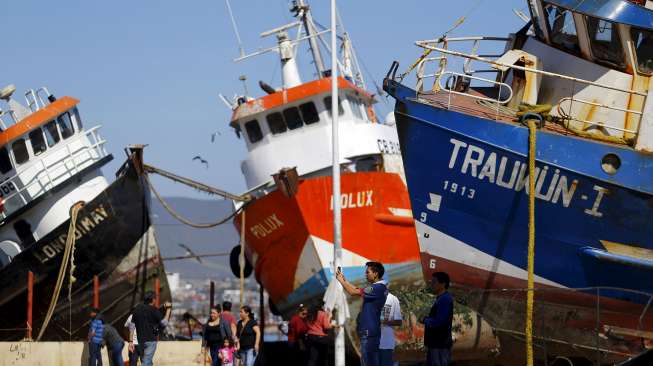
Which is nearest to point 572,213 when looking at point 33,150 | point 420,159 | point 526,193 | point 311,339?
point 526,193

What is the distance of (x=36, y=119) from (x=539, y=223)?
13820 mm

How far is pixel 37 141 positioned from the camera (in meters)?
26.4

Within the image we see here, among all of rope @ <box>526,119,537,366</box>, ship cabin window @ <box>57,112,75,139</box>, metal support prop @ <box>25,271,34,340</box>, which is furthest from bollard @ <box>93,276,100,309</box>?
rope @ <box>526,119,537,366</box>

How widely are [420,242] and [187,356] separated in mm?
5008

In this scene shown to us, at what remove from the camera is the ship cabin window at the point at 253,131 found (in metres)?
27.8

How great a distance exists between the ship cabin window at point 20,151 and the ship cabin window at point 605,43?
13.9m

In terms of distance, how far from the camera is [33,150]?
2630cm

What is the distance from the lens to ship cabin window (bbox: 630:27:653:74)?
1620 centimetres

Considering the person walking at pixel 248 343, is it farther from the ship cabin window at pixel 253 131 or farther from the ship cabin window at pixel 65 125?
the ship cabin window at pixel 65 125

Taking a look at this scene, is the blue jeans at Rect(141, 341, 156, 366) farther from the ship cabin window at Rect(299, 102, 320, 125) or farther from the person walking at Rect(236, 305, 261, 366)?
the ship cabin window at Rect(299, 102, 320, 125)

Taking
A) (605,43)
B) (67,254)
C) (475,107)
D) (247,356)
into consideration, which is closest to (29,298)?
(67,254)

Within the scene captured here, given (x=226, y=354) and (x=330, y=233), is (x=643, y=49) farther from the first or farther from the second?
(x=330, y=233)

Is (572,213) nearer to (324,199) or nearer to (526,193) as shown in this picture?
(526,193)

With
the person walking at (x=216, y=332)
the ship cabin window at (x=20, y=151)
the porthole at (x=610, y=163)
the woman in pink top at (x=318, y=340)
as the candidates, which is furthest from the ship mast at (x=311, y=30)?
the porthole at (x=610, y=163)
